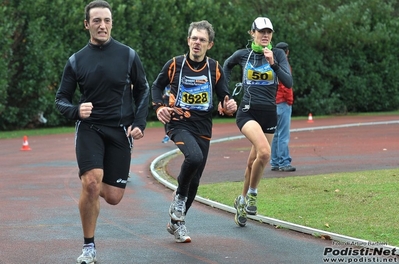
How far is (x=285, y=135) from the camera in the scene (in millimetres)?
16078

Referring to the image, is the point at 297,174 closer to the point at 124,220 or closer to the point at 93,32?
the point at 124,220

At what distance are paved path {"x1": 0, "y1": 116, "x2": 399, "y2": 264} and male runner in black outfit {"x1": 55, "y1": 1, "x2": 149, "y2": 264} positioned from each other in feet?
2.10

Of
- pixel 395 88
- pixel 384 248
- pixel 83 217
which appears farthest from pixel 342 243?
pixel 395 88

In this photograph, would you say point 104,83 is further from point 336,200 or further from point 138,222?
point 336,200

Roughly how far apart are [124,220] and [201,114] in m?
2.03

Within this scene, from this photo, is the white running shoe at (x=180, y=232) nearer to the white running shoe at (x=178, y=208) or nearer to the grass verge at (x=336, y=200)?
the white running shoe at (x=178, y=208)

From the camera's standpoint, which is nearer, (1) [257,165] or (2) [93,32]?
(2) [93,32]

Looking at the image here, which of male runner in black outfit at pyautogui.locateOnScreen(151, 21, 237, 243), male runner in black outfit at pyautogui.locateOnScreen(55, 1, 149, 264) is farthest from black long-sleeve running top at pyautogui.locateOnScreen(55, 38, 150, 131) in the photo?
male runner in black outfit at pyautogui.locateOnScreen(151, 21, 237, 243)

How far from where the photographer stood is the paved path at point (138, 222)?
27.5 ft

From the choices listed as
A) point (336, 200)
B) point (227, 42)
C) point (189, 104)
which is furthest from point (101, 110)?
point (227, 42)

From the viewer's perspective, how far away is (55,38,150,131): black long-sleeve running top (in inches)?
315

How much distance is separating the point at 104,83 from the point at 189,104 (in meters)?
1.44

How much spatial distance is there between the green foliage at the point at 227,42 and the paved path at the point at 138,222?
30.4ft

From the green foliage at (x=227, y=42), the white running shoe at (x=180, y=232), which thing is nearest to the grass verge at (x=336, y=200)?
the white running shoe at (x=180, y=232)
